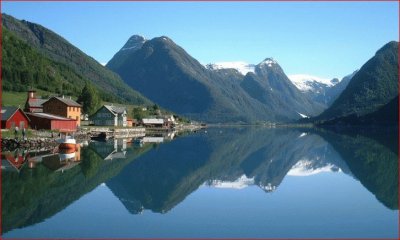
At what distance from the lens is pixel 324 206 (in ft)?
91.0

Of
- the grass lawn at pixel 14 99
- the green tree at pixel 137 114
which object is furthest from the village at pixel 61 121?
the grass lawn at pixel 14 99

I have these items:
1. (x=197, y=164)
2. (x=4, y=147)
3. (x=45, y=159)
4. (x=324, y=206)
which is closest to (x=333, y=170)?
(x=197, y=164)

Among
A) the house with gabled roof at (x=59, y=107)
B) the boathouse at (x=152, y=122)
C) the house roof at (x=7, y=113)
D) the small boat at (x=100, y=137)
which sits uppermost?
the house with gabled roof at (x=59, y=107)

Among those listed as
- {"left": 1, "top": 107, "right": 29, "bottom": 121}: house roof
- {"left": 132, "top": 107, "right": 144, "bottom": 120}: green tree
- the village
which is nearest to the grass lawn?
the village

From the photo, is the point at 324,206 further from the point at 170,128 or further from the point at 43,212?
the point at 170,128

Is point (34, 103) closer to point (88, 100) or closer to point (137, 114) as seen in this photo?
point (88, 100)

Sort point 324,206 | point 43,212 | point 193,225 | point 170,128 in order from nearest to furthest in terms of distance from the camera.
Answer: point 193,225, point 43,212, point 324,206, point 170,128

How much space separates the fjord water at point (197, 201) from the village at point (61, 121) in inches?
1037

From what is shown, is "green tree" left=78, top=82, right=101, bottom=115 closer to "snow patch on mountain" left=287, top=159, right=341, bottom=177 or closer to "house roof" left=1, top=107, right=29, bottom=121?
"house roof" left=1, top=107, right=29, bottom=121

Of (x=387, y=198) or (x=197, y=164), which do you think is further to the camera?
(x=197, y=164)

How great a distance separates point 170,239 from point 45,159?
3086 centimetres

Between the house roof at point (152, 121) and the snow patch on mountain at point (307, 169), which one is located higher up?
the house roof at point (152, 121)

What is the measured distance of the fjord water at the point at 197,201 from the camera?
848 inches

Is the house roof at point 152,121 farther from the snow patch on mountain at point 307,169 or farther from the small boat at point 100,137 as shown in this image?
the snow patch on mountain at point 307,169
